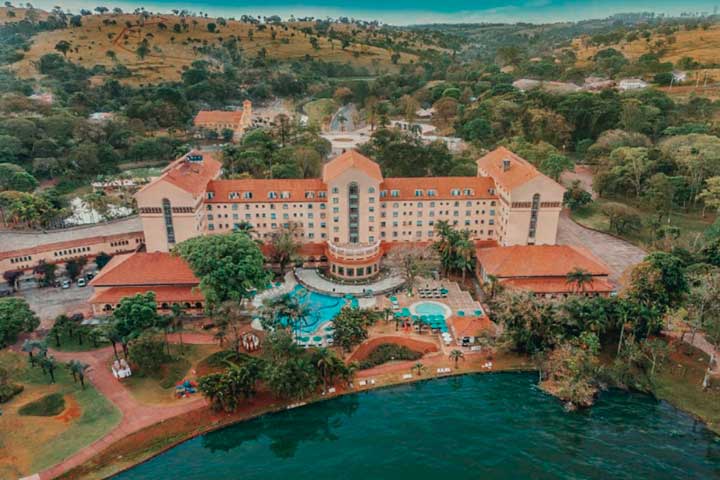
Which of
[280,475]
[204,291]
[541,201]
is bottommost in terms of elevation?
[280,475]

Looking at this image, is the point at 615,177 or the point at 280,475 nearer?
the point at 280,475

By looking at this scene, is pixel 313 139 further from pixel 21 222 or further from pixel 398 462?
pixel 398 462

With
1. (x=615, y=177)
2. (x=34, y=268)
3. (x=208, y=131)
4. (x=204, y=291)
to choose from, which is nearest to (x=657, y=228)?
(x=615, y=177)

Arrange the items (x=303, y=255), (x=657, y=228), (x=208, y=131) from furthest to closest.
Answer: (x=208, y=131)
(x=657, y=228)
(x=303, y=255)

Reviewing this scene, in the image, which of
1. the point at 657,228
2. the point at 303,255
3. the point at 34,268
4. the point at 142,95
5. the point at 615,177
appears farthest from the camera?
the point at 142,95

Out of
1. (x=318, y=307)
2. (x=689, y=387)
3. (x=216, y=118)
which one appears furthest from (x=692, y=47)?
(x=318, y=307)

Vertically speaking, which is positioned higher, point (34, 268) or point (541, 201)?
point (541, 201)

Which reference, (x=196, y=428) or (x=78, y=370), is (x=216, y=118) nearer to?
(x=78, y=370)

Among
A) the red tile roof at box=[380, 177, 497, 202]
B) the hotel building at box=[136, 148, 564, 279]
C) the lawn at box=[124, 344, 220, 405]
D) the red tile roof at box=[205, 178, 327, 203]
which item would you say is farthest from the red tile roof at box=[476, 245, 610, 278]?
the lawn at box=[124, 344, 220, 405]
